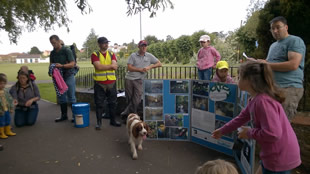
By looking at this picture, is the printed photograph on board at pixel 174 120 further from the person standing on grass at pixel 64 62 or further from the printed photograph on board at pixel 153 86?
the person standing on grass at pixel 64 62

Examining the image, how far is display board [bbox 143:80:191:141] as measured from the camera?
4.69 metres

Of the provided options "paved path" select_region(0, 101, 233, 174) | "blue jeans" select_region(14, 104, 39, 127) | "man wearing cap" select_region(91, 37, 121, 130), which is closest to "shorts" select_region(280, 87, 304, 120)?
"paved path" select_region(0, 101, 233, 174)

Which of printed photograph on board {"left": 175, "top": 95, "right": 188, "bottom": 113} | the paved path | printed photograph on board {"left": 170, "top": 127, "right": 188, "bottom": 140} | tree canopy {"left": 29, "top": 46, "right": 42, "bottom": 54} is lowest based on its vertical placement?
the paved path

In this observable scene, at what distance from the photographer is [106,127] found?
6.00 m

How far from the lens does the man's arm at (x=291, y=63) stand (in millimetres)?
2770

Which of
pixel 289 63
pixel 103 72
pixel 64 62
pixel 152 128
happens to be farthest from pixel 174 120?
pixel 64 62

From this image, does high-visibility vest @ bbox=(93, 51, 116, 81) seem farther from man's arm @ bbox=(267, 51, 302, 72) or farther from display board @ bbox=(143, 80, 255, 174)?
man's arm @ bbox=(267, 51, 302, 72)

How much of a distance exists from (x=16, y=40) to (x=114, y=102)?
974 cm

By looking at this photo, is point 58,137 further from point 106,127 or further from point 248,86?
point 248,86

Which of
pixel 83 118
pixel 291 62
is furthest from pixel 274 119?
pixel 83 118

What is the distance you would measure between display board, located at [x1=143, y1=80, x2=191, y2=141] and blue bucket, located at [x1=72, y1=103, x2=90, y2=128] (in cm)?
191

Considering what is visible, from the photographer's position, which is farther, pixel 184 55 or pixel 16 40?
pixel 184 55

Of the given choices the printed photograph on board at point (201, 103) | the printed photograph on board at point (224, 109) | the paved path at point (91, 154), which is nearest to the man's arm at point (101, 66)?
the paved path at point (91, 154)

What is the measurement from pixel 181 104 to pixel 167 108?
1.05 feet
